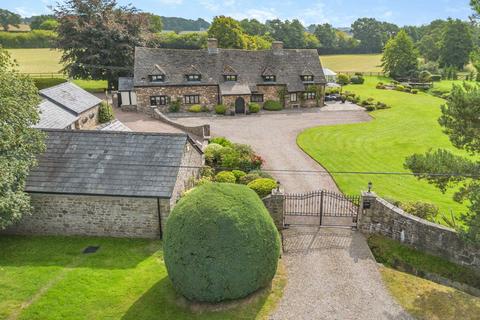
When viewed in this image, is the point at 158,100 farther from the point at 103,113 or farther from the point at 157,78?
the point at 103,113

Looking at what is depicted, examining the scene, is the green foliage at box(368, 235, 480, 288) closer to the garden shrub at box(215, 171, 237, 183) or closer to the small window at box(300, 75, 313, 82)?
the garden shrub at box(215, 171, 237, 183)

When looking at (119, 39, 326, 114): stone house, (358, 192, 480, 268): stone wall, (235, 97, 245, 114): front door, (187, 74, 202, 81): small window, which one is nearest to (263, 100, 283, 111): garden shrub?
(119, 39, 326, 114): stone house

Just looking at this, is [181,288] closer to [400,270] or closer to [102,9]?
[400,270]

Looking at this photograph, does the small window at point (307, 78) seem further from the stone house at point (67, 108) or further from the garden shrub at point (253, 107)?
the stone house at point (67, 108)

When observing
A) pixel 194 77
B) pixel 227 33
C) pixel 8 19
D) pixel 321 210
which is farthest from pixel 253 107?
pixel 8 19

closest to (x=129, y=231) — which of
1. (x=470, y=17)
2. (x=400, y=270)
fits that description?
(x=400, y=270)

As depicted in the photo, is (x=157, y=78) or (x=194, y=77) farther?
(x=194, y=77)
